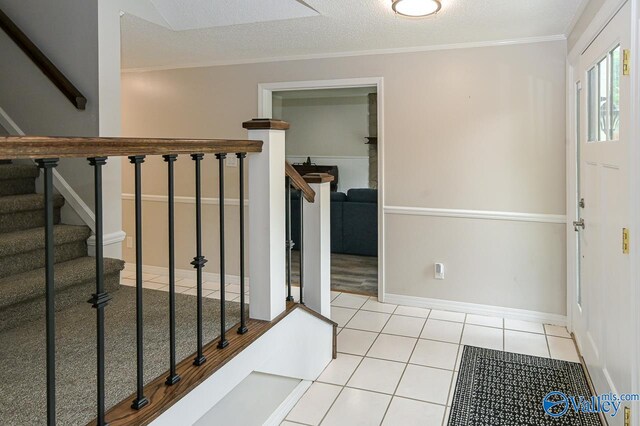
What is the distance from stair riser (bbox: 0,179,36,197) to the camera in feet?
8.80

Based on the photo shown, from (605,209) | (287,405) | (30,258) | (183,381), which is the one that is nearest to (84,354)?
(183,381)

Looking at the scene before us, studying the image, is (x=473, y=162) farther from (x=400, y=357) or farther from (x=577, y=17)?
(x=400, y=357)

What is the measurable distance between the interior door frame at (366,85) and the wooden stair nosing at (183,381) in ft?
6.92

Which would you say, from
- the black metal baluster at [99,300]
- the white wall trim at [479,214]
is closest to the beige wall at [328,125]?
the white wall trim at [479,214]

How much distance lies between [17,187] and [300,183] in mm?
1631

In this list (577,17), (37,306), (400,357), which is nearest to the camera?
(37,306)

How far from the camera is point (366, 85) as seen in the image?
4141 millimetres

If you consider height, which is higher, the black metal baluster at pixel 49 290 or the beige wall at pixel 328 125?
the beige wall at pixel 328 125

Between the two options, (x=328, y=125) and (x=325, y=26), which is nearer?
(x=325, y=26)

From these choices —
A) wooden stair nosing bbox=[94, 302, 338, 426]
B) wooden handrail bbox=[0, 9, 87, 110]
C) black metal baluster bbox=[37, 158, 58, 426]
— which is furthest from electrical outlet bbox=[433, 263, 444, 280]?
black metal baluster bbox=[37, 158, 58, 426]

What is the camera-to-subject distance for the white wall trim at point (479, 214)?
3.65 metres

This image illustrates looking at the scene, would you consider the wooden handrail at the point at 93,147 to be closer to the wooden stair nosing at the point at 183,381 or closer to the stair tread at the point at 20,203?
the wooden stair nosing at the point at 183,381

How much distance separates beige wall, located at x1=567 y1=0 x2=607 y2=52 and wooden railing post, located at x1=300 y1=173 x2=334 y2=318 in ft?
5.51

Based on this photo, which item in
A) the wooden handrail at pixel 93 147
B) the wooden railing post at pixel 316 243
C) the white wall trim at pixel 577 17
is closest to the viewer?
the wooden handrail at pixel 93 147
